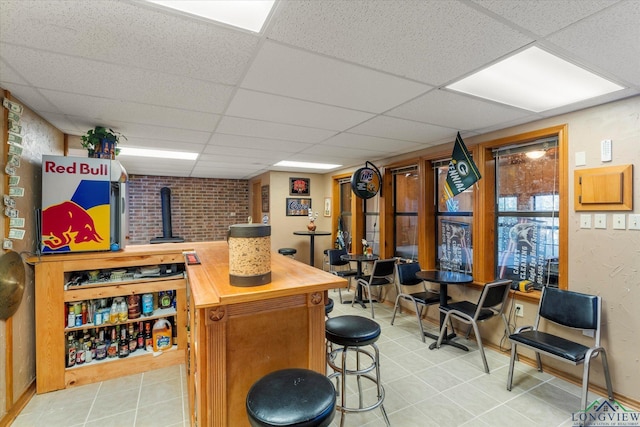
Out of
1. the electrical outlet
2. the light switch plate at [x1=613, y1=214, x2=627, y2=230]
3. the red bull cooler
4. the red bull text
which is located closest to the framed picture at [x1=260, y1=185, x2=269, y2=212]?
the red bull cooler

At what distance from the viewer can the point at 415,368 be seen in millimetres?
2713

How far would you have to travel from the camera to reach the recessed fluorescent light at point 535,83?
5.50 feet

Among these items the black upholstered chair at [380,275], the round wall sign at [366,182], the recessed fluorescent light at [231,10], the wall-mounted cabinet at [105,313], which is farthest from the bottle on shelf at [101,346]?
the round wall sign at [366,182]

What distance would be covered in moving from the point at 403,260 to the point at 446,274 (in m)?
1.13

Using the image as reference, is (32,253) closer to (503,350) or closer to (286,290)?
(286,290)

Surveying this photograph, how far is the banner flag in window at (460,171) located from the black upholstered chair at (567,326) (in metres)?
1.18

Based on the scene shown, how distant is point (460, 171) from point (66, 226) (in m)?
3.66

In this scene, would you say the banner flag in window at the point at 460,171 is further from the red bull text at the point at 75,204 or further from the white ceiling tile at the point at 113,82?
the red bull text at the point at 75,204

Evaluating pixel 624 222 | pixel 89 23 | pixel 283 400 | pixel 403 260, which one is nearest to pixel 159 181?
pixel 403 260

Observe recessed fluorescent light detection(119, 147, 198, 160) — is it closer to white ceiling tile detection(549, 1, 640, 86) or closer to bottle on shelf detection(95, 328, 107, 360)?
bottle on shelf detection(95, 328, 107, 360)

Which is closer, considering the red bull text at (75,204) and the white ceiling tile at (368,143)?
the red bull text at (75,204)

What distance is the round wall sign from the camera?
170 inches

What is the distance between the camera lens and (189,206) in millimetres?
6949

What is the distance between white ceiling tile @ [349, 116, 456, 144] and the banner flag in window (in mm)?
194
